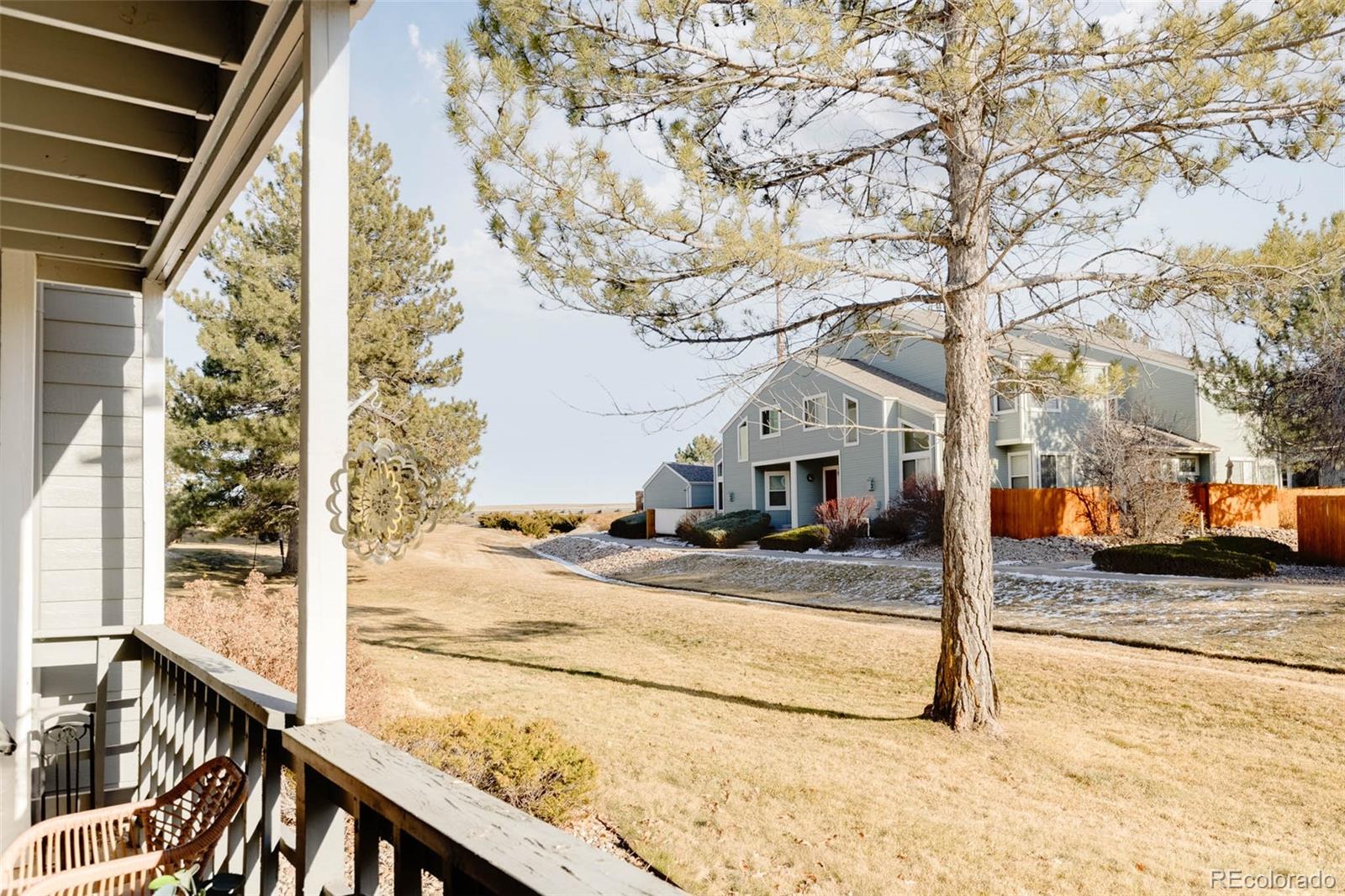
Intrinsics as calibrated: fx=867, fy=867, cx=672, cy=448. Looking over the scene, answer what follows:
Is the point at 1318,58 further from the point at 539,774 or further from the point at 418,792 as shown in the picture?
the point at 418,792

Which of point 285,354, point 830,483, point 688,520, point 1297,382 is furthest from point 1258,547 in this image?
point 285,354

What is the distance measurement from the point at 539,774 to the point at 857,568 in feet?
39.3

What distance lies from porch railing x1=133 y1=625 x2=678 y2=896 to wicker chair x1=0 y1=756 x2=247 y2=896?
0.11 m

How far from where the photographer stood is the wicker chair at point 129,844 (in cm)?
194

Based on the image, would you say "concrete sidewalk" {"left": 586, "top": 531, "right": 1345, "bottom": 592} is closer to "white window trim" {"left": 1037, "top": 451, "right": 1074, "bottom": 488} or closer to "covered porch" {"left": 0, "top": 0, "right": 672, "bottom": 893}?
"white window trim" {"left": 1037, "top": 451, "right": 1074, "bottom": 488}

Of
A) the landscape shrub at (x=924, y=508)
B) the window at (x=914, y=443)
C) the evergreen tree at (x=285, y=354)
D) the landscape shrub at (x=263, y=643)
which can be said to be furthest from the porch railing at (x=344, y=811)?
the window at (x=914, y=443)

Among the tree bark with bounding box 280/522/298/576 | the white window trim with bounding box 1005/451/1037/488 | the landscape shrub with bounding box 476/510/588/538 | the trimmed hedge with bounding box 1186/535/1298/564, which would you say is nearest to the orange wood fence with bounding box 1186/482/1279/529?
the white window trim with bounding box 1005/451/1037/488

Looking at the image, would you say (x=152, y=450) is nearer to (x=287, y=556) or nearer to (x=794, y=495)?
(x=287, y=556)

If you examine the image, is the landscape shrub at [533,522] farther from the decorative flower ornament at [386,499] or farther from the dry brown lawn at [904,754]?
the decorative flower ornament at [386,499]

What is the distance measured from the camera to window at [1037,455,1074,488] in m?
21.0

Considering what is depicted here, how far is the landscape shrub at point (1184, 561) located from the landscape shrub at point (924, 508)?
370cm

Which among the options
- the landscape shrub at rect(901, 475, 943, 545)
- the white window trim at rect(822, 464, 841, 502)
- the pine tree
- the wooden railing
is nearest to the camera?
the wooden railing

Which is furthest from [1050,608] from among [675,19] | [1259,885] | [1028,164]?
[675,19]

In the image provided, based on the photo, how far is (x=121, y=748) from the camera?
3.97 m
